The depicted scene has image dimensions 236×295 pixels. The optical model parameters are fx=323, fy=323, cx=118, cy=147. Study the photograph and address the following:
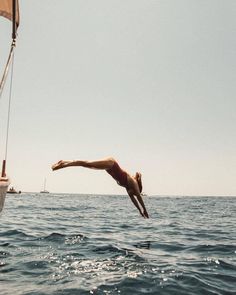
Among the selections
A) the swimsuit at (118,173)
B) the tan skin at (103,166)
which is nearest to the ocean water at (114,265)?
the tan skin at (103,166)

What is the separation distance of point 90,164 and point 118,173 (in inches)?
43.8

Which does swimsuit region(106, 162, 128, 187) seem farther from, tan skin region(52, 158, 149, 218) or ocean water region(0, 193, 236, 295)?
ocean water region(0, 193, 236, 295)

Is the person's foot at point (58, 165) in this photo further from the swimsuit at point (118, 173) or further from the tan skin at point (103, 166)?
the swimsuit at point (118, 173)

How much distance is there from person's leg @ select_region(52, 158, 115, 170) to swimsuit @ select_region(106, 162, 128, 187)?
193 mm

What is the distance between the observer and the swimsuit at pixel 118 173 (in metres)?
10.3

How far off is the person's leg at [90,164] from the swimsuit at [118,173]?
0.63 feet

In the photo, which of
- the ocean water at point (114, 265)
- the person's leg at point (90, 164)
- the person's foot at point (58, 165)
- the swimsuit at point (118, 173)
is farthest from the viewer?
the swimsuit at point (118, 173)

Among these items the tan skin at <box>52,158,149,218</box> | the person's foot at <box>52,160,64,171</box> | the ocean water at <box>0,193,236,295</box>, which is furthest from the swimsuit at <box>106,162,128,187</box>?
the ocean water at <box>0,193,236,295</box>

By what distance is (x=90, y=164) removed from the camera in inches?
380

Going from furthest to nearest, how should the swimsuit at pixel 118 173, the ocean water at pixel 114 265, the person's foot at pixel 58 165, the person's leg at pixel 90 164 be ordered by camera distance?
Answer: the swimsuit at pixel 118 173 < the person's leg at pixel 90 164 < the person's foot at pixel 58 165 < the ocean water at pixel 114 265

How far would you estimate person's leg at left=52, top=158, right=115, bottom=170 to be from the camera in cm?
945

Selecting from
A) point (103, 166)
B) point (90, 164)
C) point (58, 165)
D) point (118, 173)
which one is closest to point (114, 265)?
point (118, 173)

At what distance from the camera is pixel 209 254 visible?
42.8 ft

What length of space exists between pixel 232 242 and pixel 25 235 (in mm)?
10626
